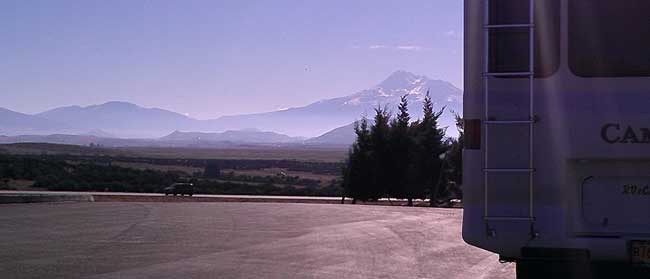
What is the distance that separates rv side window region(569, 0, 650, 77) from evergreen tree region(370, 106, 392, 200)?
3201 cm

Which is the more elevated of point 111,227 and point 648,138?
point 648,138

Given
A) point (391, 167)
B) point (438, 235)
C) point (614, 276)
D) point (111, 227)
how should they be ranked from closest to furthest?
1. point (614, 276)
2. point (438, 235)
3. point (111, 227)
4. point (391, 167)

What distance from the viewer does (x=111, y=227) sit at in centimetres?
1805

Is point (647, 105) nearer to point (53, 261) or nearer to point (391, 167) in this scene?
point (53, 261)

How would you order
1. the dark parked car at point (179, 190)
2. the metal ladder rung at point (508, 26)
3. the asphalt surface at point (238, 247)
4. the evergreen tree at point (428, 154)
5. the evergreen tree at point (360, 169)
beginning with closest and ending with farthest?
the metal ladder rung at point (508, 26), the asphalt surface at point (238, 247), the evergreen tree at point (428, 154), the evergreen tree at point (360, 169), the dark parked car at point (179, 190)

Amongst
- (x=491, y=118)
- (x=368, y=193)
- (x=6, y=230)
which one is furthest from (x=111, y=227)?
(x=368, y=193)

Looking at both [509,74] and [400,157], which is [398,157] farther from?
[509,74]

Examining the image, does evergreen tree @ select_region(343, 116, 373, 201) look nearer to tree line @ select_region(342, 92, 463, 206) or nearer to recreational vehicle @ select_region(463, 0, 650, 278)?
tree line @ select_region(342, 92, 463, 206)

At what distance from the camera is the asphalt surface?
11.3 metres

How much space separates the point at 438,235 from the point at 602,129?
10.8 meters

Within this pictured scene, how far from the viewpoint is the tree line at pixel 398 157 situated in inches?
1478

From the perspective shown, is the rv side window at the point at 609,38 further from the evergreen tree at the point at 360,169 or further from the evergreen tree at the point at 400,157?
the evergreen tree at the point at 360,169

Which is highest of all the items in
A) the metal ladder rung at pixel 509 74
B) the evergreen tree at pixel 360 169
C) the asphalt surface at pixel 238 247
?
the metal ladder rung at pixel 509 74

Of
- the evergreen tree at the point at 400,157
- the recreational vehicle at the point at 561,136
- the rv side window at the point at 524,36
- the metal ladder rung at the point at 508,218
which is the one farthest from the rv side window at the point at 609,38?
the evergreen tree at the point at 400,157
